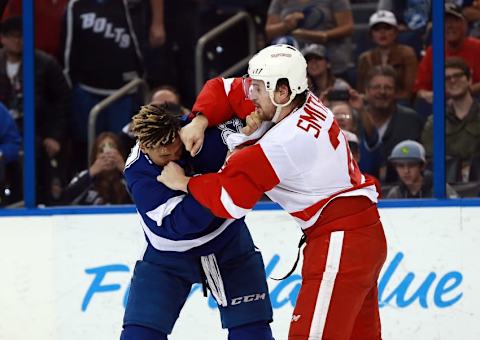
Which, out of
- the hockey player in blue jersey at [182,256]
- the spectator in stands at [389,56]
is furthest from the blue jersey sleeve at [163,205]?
the spectator in stands at [389,56]

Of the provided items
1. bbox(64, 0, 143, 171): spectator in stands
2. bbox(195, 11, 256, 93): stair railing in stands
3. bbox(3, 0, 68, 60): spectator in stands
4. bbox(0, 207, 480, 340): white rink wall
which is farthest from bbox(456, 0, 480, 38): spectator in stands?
bbox(3, 0, 68, 60): spectator in stands

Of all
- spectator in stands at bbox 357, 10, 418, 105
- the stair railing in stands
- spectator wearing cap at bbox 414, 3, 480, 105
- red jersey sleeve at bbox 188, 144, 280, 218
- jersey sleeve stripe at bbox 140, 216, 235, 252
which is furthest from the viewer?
the stair railing in stands

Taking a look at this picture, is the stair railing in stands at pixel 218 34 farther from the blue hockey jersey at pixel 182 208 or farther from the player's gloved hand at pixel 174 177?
the player's gloved hand at pixel 174 177

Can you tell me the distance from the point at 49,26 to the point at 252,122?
108 inches

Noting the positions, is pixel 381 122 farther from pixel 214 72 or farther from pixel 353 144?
pixel 214 72

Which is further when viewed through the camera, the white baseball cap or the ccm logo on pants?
the white baseball cap

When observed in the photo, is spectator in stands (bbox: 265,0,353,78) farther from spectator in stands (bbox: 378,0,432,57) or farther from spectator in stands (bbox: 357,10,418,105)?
spectator in stands (bbox: 378,0,432,57)

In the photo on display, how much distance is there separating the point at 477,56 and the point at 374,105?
0.60m

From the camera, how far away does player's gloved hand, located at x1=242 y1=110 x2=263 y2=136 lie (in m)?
4.23

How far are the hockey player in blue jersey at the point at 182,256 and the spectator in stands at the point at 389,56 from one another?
2015 millimetres

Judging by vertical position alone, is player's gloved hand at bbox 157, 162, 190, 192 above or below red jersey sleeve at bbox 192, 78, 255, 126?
below

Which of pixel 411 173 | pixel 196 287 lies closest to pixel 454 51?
pixel 411 173

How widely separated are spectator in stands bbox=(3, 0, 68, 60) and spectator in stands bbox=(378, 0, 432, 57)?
1778 millimetres

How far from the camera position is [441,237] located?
5.45m
